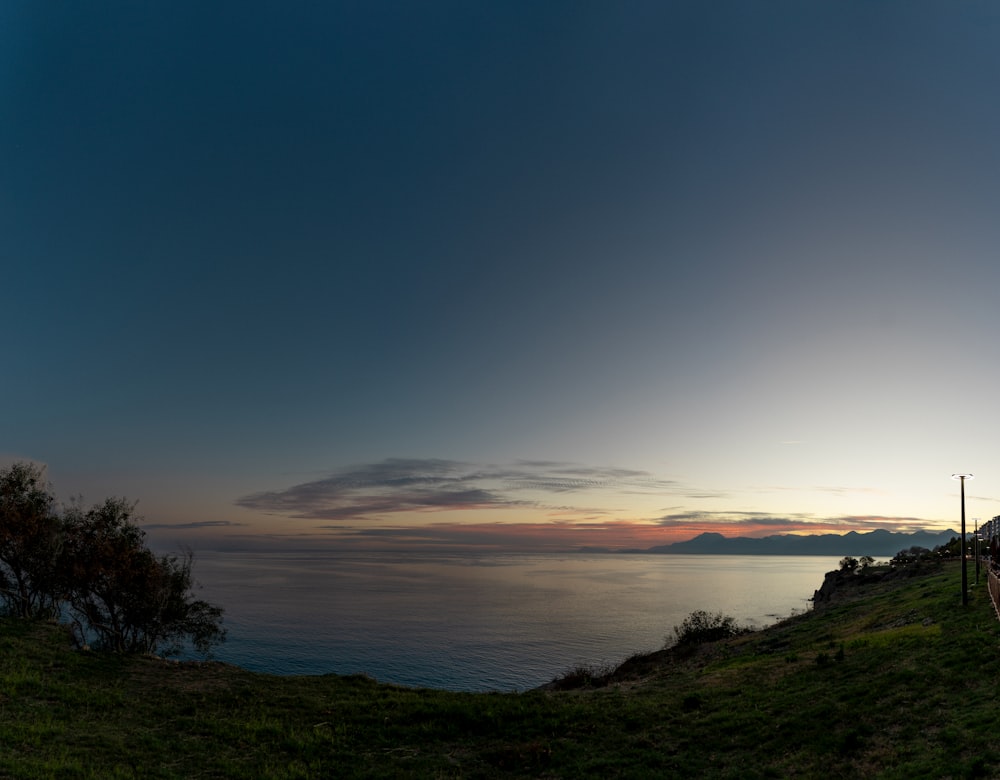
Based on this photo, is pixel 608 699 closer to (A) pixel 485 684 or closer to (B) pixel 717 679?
(B) pixel 717 679

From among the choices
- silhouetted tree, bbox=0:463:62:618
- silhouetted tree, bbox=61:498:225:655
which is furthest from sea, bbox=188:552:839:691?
silhouetted tree, bbox=0:463:62:618

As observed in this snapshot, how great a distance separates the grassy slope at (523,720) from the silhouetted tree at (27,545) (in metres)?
8.85

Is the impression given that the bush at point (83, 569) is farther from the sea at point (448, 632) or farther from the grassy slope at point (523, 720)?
the sea at point (448, 632)

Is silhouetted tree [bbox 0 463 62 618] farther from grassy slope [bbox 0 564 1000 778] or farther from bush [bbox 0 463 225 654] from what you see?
grassy slope [bbox 0 564 1000 778]

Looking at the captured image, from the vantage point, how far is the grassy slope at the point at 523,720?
19.5 m

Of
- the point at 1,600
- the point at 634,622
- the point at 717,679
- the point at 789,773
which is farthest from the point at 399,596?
the point at 789,773

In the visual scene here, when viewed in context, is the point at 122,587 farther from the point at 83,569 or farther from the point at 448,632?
the point at 448,632

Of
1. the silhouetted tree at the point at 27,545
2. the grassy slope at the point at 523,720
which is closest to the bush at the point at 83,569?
the silhouetted tree at the point at 27,545

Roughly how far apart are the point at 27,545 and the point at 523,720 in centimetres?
4243

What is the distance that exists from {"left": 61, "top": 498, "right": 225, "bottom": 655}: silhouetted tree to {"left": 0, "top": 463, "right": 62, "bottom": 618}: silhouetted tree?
1202mm

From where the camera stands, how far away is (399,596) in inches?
7382

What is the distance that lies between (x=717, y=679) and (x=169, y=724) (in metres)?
31.4

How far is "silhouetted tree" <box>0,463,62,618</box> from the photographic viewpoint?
42.2 m

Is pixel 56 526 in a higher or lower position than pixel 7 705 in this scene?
higher
